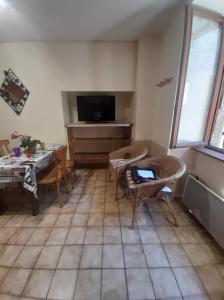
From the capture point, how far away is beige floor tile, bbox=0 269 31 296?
1.08 m

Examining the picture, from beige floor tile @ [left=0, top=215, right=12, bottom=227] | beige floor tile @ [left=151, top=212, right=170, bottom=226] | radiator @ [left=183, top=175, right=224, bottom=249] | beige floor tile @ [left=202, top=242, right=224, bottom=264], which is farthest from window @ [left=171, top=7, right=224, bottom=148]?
beige floor tile @ [left=0, top=215, right=12, bottom=227]

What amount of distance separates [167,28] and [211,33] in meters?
0.67

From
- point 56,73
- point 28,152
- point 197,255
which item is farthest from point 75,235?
point 56,73

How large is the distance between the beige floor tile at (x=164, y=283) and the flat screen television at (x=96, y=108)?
2508 mm

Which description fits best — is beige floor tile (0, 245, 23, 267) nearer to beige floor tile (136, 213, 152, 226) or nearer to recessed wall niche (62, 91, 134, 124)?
beige floor tile (136, 213, 152, 226)

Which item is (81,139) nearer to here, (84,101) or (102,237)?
(84,101)

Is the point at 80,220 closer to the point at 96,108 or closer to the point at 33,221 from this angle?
the point at 33,221

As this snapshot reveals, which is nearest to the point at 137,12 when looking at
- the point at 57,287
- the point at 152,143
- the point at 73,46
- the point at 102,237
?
the point at 73,46

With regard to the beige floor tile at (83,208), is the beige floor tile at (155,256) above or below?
above

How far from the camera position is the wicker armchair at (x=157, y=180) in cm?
149

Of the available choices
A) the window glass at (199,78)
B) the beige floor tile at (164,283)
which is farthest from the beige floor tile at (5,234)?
the window glass at (199,78)

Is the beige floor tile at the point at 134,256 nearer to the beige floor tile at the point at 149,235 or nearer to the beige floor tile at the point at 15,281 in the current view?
the beige floor tile at the point at 149,235

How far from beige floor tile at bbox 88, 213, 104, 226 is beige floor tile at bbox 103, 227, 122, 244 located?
0.13m

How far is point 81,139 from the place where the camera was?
3289 millimetres
